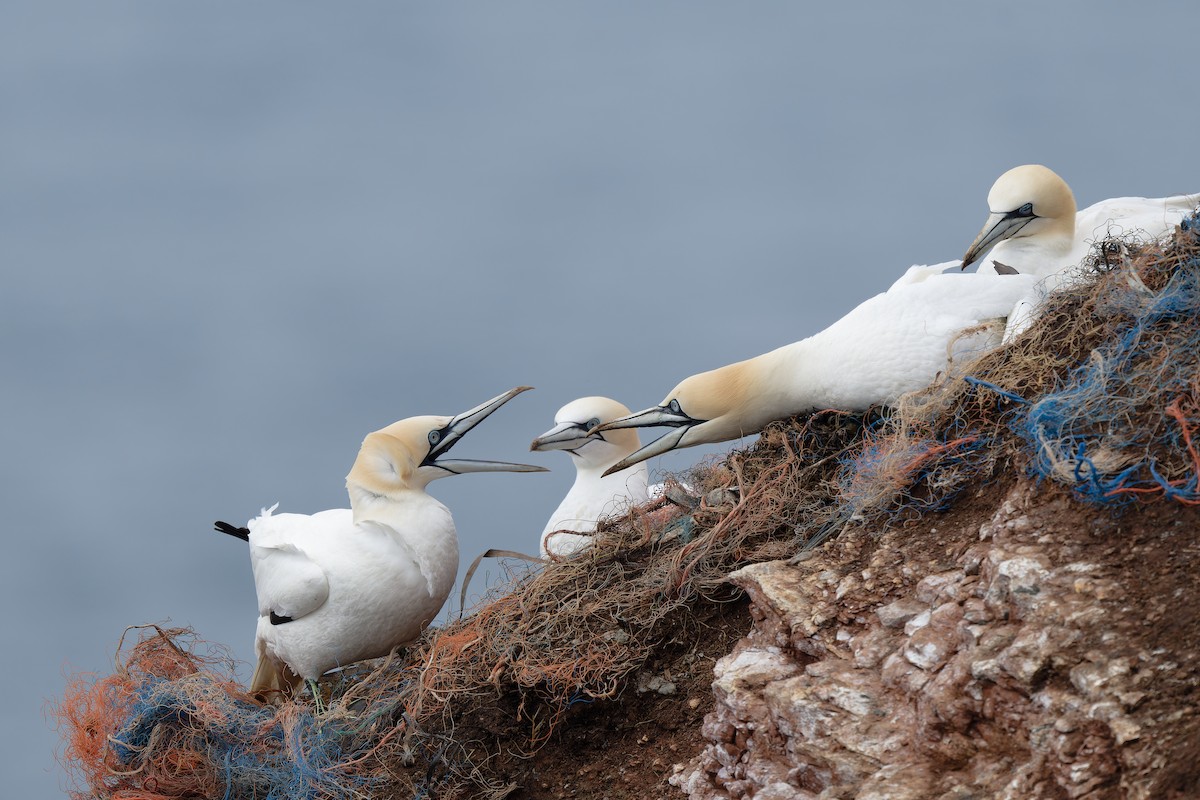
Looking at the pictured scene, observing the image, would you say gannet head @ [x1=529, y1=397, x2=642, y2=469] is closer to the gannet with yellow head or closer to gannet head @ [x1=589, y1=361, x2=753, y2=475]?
gannet head @ [x1=589, y1=361, x2=753, y2=475]

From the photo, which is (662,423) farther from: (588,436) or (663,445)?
(588,436)

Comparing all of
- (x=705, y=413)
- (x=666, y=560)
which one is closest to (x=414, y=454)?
(x=705, y=413)

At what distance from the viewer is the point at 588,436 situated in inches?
353

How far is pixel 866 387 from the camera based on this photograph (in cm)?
706

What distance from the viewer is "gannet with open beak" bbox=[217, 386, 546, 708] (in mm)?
7942

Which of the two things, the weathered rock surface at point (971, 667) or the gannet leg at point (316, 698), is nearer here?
the weathered rock surface at point (971, 667)

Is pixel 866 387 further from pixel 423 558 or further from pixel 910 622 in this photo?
pixel 423 558

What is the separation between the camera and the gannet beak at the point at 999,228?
806cm

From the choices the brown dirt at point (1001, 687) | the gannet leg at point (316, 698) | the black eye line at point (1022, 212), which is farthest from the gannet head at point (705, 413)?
the gannet leg at point (316, 698)

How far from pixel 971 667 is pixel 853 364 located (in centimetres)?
260

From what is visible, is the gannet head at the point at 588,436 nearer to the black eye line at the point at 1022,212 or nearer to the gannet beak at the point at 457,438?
the gannet beak at the point at 457,438

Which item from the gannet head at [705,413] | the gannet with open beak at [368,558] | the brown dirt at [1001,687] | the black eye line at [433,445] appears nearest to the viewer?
the brown dirt at [1001,687]

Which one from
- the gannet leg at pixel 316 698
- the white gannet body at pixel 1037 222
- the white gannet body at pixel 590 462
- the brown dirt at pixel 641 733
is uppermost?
the white gannet body at pixel 1037 222

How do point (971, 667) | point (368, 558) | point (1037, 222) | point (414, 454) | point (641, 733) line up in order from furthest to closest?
point (414, 454)
point (1037, 222)
point (368, 558)
point (641, 733)
point (971, 667)
